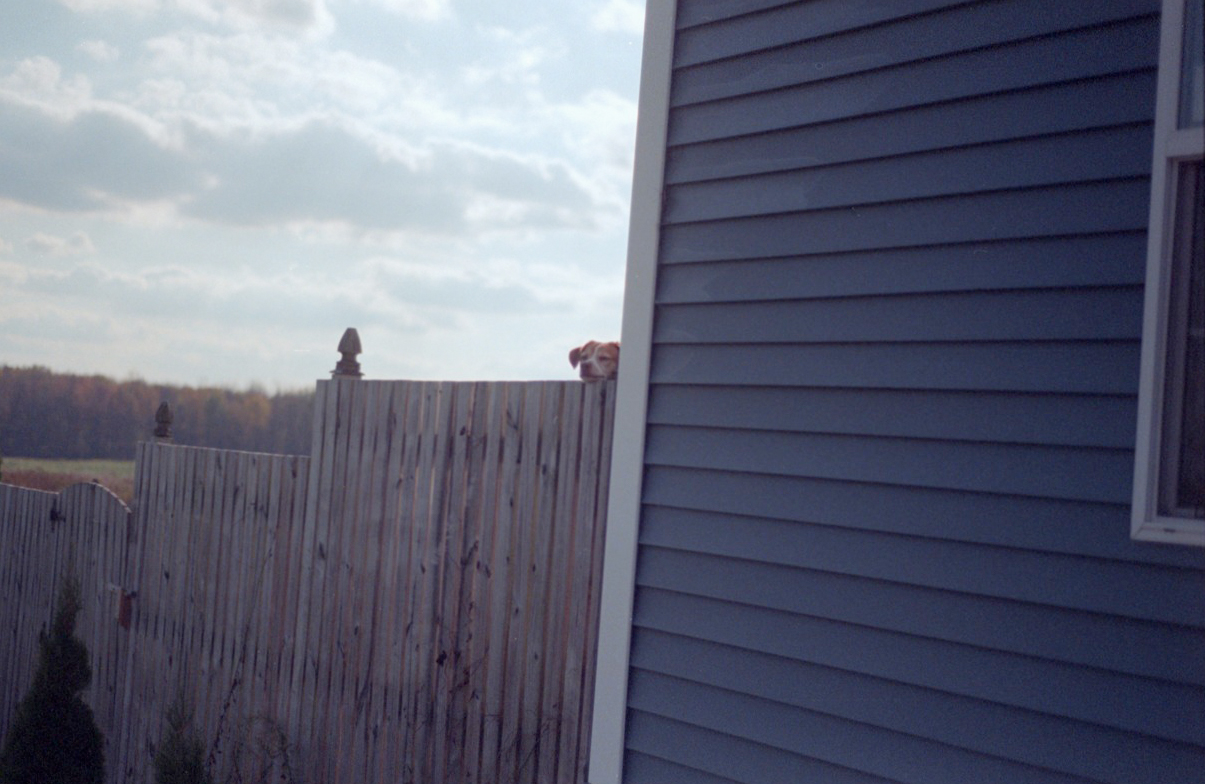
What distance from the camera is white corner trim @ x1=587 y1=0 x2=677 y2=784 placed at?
348 cm

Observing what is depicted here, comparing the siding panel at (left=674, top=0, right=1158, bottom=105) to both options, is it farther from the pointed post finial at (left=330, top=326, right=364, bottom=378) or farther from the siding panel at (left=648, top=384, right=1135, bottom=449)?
the pointed post finial at (left=330, top=326, right=364, bottom=378)

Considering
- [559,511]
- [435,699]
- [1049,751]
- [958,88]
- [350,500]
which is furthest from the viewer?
[350,500]

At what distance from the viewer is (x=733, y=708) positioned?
10.3 feet

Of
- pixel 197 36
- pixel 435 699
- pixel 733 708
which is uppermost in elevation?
pixel 197 36

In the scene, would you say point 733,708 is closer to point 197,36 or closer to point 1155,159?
point 1155,159

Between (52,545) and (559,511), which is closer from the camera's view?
(559,511)

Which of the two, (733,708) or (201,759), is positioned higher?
(733,708)

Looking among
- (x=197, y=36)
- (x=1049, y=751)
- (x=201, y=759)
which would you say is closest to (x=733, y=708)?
(x=1049, y=751)

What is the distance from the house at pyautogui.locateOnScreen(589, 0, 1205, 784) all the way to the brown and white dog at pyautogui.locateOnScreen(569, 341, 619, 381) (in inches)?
12.0

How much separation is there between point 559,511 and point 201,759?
8.46ft

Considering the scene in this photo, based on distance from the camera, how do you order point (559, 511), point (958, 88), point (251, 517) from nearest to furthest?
1. point (958, 88)
2. point (559, 511)
3. point (251, 517)

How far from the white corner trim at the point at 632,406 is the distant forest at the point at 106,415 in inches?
278

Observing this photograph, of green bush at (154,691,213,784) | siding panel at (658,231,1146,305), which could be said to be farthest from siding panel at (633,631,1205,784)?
green bush at (154,691,213,784)

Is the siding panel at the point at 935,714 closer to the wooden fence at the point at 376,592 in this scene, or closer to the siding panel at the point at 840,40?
the wooden fence at the point at 376,592
